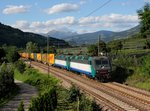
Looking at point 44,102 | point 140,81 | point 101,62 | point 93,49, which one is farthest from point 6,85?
point 93,49

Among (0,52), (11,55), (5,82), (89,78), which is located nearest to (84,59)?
(89,78)

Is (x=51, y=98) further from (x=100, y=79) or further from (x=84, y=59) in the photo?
(x=84, y=59)

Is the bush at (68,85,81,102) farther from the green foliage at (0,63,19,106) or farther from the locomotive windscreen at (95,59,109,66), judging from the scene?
the locomotive windscreen at (95,59,109,66)

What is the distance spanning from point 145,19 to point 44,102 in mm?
61536

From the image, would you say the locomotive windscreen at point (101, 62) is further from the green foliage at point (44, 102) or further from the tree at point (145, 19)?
the tree at point (145, 19)

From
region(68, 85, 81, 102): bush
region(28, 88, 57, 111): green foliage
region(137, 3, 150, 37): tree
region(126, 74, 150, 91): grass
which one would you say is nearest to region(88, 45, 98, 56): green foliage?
region(137, 3, 150, 37): tree

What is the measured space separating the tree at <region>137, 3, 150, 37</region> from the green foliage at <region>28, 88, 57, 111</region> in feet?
187

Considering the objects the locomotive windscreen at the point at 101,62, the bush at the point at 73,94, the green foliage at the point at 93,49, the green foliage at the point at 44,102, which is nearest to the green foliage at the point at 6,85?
the locomotive windscreen at the point at 101,62

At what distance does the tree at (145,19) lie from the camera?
274 feet

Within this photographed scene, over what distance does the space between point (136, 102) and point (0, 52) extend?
100m

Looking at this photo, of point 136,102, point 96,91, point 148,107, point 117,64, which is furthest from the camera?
point 117,64

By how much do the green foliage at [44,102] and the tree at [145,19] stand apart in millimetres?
57114

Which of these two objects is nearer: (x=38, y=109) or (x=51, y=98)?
Result: (x=38, y=109)

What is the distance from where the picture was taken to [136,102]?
29.9 metres
